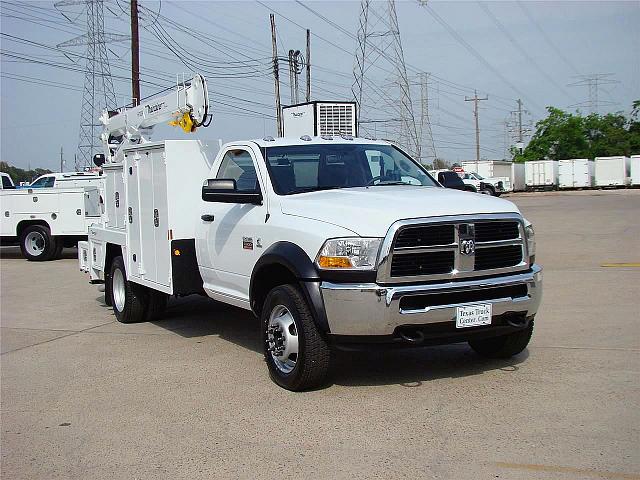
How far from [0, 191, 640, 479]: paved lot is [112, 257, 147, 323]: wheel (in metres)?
0.35

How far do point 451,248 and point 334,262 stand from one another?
91cm

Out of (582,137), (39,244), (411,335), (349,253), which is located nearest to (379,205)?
(349,253)

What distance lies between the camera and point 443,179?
7.36 meters

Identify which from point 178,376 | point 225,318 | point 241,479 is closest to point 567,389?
point 241,479

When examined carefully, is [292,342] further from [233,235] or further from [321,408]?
[233,235]

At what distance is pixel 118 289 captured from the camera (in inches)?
396

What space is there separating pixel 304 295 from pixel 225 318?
13.7 feet

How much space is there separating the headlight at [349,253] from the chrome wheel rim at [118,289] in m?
4.81

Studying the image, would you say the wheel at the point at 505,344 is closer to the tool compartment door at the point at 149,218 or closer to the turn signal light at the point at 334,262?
the turn signal light at the point at 334,262

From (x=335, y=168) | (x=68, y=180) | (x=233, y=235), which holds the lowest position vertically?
(x=233, y=235)

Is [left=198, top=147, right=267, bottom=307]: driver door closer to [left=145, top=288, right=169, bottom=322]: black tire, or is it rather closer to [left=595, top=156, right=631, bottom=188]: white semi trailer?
[left=145, top=288, right=169, bottom=322]: black tire

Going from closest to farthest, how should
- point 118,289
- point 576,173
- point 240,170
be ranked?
point 240,170
point 118,289
point 576,173

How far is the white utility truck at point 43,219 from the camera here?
19.2 meters

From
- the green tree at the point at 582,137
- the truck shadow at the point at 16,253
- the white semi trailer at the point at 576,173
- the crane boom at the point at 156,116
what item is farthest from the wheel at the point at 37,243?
the green tree at the point at 582,137
